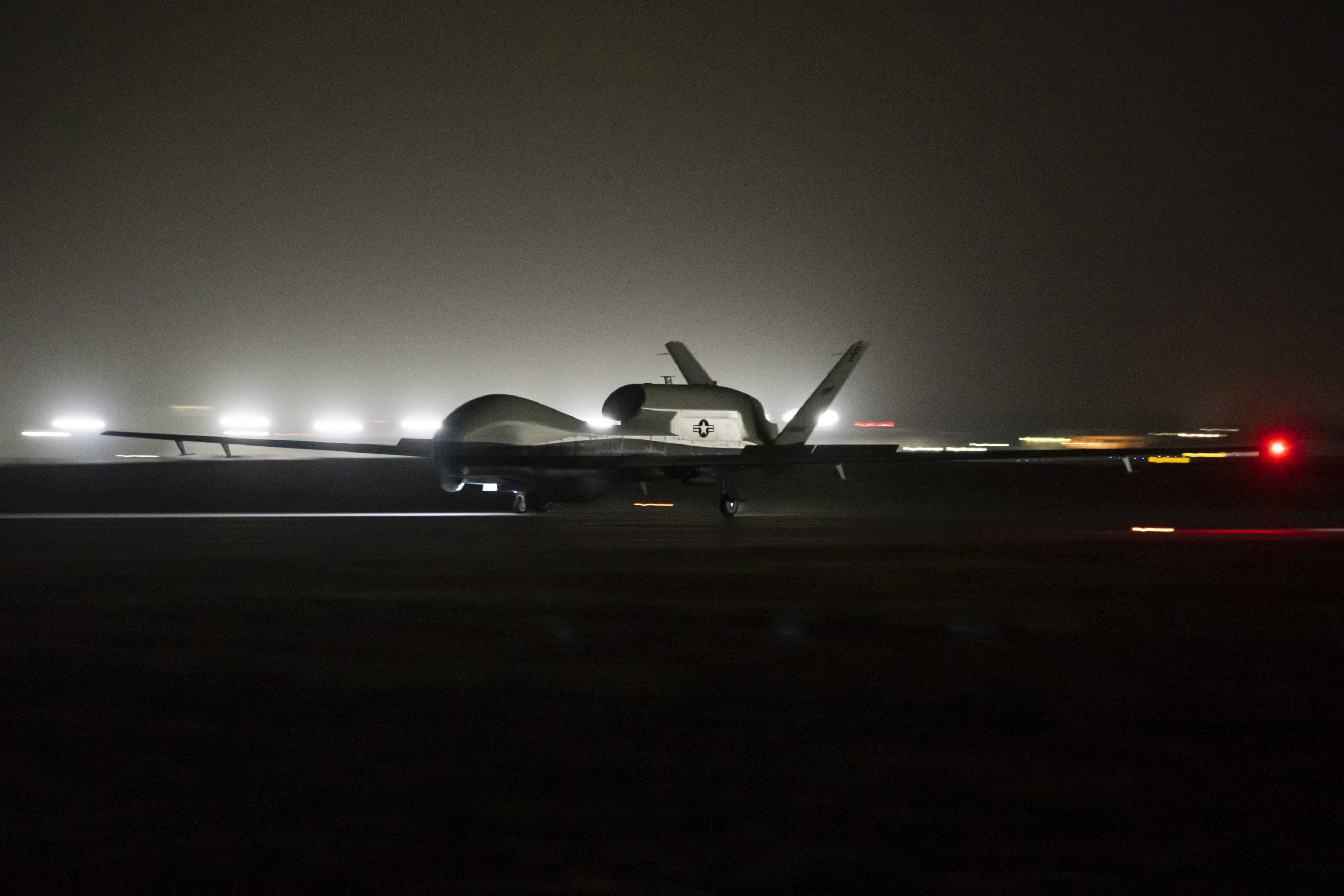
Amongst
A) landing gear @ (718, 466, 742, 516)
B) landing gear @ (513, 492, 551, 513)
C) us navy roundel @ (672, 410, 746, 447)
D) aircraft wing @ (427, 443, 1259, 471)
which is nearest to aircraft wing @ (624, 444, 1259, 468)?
aircraft wing @ (427, 443, 1259, 471)

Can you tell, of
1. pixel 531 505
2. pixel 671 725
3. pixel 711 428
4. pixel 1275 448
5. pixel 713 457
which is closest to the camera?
pixel 671 725

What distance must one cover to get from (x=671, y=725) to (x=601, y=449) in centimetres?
2146

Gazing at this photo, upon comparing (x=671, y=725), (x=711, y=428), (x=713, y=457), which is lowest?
(x=671, y=725)

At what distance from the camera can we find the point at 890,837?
4.84 m

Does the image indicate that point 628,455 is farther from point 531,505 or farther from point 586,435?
point 531,505

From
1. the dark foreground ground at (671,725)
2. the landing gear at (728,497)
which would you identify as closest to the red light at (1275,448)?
the dark foreground ground at (671,725)

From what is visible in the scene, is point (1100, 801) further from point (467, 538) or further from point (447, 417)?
point (447, 417)

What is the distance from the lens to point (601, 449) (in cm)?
2817

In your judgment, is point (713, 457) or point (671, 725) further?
point (713, 457)

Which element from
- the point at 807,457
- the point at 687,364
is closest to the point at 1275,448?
the point at 807,457

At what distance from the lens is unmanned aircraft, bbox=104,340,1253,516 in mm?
26297

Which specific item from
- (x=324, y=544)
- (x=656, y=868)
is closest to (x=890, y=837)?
(x=656, y=868)

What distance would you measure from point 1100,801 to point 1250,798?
26.4 inches

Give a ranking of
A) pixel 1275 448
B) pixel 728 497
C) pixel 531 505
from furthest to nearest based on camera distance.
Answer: pixel 531 505 → pixel 728 497 → pixel 1275 448
